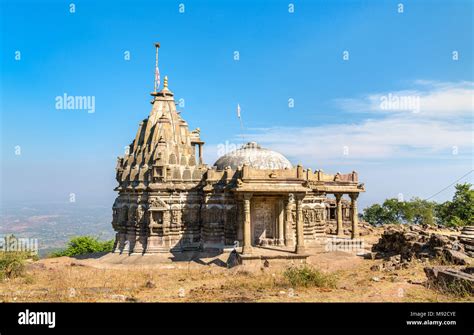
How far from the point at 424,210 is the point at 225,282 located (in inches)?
Answer: 1858

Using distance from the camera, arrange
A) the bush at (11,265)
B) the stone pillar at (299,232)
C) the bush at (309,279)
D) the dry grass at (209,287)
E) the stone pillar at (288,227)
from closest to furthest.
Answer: the dry grass at (209,287) → the bush at (309,279) → the bush at (11,265) → the stone pillar at (299,232) → the stone pillar at (288,227)

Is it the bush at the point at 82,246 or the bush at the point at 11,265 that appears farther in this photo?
the bush at the point at 82,246

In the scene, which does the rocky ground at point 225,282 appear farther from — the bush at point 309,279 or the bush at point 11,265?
the bush at point 11,265

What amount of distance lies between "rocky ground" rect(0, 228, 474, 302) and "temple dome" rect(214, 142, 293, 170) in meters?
7.38

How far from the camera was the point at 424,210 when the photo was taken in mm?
55188

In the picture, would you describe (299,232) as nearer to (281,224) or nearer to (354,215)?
(281,224)

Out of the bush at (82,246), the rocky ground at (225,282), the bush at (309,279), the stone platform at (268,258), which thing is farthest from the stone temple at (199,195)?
the bush at (82,246)

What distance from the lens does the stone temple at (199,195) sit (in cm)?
2573

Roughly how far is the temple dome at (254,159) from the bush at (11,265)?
15030mm
